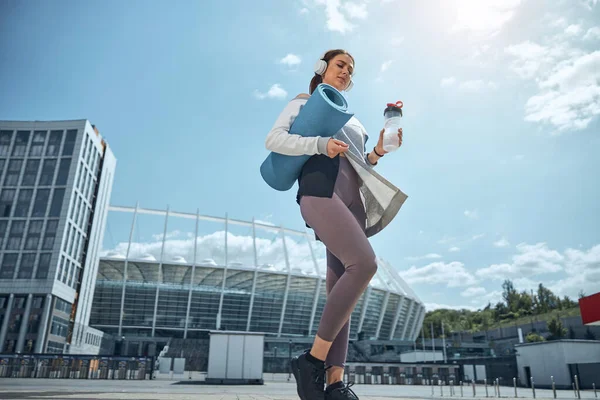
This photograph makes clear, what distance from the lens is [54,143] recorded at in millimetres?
52875

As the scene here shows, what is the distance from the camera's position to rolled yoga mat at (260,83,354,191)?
2607mm

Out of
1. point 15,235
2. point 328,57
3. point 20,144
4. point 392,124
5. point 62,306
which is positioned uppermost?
point 20,144

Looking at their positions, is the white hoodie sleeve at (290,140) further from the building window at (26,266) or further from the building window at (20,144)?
the building window at (20,144)

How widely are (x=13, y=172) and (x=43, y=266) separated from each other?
44.7 ft

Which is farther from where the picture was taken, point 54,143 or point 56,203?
point 54,143

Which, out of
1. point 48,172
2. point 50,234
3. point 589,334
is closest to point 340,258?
point 50,234

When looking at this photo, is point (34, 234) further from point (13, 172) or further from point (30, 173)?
point (13, 172)

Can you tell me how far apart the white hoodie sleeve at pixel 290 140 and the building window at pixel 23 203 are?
57.8 metres

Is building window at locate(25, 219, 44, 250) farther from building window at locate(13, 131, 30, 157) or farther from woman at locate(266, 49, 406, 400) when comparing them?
woman at locate(266, 49, 406, 400)

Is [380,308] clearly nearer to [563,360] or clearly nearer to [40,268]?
[563,360]

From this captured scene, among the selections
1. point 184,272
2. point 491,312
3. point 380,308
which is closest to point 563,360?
point 380,308

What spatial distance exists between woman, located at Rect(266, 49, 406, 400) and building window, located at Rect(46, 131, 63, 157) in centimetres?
5850

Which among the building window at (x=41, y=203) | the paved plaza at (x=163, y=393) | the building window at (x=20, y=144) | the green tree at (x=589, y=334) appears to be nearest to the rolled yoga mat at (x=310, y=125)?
the paved plaza at (x=163, y=393)

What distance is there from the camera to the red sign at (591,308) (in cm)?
1828
